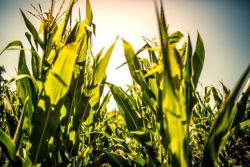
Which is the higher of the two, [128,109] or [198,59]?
[198,59]

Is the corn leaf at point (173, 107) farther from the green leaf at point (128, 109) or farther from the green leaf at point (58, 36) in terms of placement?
the green leaf at point (58, 36)

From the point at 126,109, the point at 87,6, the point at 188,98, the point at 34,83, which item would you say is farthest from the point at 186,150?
the point at 87,6

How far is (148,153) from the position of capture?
3.39ft

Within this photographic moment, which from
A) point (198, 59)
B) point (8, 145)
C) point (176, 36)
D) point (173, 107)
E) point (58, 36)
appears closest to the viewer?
point (173, 107)

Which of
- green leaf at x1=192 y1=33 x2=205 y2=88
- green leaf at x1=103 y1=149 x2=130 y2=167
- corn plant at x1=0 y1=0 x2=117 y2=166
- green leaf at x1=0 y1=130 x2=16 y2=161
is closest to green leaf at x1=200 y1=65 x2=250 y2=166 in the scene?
green leaf at x1=192 y1=33 x2=205 y2=88

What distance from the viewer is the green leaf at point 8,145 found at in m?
0.73

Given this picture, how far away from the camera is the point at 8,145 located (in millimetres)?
746

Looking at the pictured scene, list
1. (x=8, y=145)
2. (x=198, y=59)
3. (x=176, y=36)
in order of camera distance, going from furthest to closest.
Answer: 1. (x=176, y=36)
2. (x=198, y=59)
3. (x=8, y=145)

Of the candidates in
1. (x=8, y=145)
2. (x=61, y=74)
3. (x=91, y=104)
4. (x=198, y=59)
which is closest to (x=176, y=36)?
(x=198, y=59)

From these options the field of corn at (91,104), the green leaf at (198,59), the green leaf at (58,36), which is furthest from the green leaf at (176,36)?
the green leaf at (58,36)

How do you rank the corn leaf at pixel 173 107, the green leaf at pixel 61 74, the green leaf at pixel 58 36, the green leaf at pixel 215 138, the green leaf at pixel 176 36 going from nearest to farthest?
the corn leaf at pixel 173 107 → the green leaf at pixel 215 138 → the green leaf at pixel 61 74 → the green leaf at pixel 58 36 → the green leaf at pixel 176 36

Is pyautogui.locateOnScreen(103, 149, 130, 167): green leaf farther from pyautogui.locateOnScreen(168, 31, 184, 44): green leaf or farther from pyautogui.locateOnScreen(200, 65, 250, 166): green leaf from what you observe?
pyautogui.locateOnScreen(168, 31, 184, 44): green leaf

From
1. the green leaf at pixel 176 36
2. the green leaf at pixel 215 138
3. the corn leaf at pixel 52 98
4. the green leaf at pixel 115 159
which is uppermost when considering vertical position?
the green leaf at pixel 176 36

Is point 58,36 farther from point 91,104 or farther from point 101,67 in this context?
point 91,104
